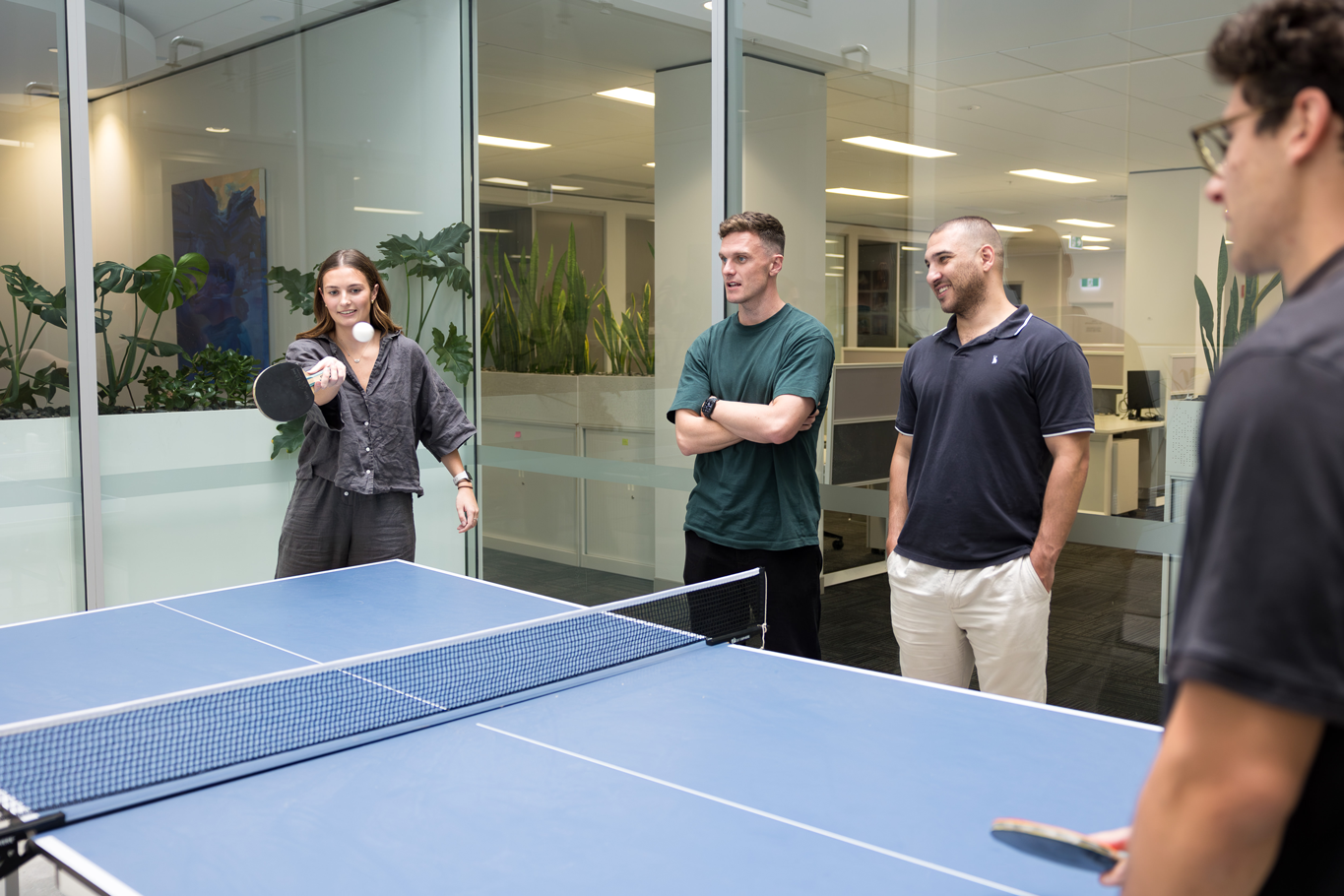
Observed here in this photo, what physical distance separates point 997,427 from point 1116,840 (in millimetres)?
1831

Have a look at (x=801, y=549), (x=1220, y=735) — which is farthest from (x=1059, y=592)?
(x=1220, y=735)

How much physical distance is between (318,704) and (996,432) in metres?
1.86

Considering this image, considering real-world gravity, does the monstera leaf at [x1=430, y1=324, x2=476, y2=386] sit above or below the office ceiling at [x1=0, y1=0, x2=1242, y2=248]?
below

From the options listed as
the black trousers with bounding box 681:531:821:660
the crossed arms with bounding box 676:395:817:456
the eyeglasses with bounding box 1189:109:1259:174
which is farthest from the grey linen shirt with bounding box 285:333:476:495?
the eyeglasses with bounding box 1189:109:1259:174

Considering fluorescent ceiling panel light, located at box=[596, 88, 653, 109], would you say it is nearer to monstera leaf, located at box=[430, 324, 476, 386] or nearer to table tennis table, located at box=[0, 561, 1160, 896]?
monstera leaf, located at box=[430, 324, 476, 386]

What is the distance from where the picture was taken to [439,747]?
1.89 m

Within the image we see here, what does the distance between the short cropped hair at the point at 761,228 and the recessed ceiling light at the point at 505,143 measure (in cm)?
227

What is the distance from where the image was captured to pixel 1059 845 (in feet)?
4.09

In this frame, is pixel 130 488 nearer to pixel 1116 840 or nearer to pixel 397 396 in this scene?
pixel 397 396

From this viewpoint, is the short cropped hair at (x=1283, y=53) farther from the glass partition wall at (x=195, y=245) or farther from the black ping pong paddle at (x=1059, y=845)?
the glass partition wall at (x=195, y=245)

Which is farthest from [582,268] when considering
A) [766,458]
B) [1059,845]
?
[1059,845]

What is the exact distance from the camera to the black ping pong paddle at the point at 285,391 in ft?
10.2

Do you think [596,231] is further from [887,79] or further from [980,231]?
[980,231]

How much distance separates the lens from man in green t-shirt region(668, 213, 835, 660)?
335 cm
